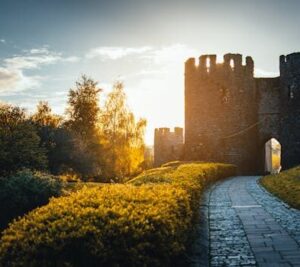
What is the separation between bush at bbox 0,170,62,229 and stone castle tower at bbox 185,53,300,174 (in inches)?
751

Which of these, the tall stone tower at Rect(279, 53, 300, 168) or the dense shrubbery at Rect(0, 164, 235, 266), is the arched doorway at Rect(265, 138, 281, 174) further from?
the dense shrubbery at Rect(0, 164, 235, 266)

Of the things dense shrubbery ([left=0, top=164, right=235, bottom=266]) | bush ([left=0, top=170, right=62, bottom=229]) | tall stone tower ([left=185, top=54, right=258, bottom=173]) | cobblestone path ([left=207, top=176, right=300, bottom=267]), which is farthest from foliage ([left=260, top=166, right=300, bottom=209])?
tall stone tower ([left=185, top=54, right=258, bottom=173])

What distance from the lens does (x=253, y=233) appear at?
8070 mm

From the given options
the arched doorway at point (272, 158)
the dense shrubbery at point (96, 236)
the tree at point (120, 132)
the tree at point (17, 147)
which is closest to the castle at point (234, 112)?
the arched doorway at point (272, 158)

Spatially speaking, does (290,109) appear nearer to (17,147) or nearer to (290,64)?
(290,64)

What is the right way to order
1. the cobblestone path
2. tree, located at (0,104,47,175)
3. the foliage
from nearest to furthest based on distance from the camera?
1. the cobblestone path
2. the foliage
3. tree, located at (0,104,47,175)

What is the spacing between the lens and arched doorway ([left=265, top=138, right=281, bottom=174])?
40.7m

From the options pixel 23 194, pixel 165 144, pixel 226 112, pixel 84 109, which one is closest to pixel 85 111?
pixel 84 109

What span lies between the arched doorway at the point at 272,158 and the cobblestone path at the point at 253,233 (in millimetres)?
22446

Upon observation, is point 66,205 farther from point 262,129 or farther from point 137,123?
point 137,123

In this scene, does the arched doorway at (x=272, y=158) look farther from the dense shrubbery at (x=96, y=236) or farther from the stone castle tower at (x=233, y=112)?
the dense shrubbery at (x=96, y=236)

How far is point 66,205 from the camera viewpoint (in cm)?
575

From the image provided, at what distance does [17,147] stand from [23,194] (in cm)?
749

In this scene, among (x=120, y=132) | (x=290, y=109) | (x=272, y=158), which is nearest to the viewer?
(x=290, y=109)
